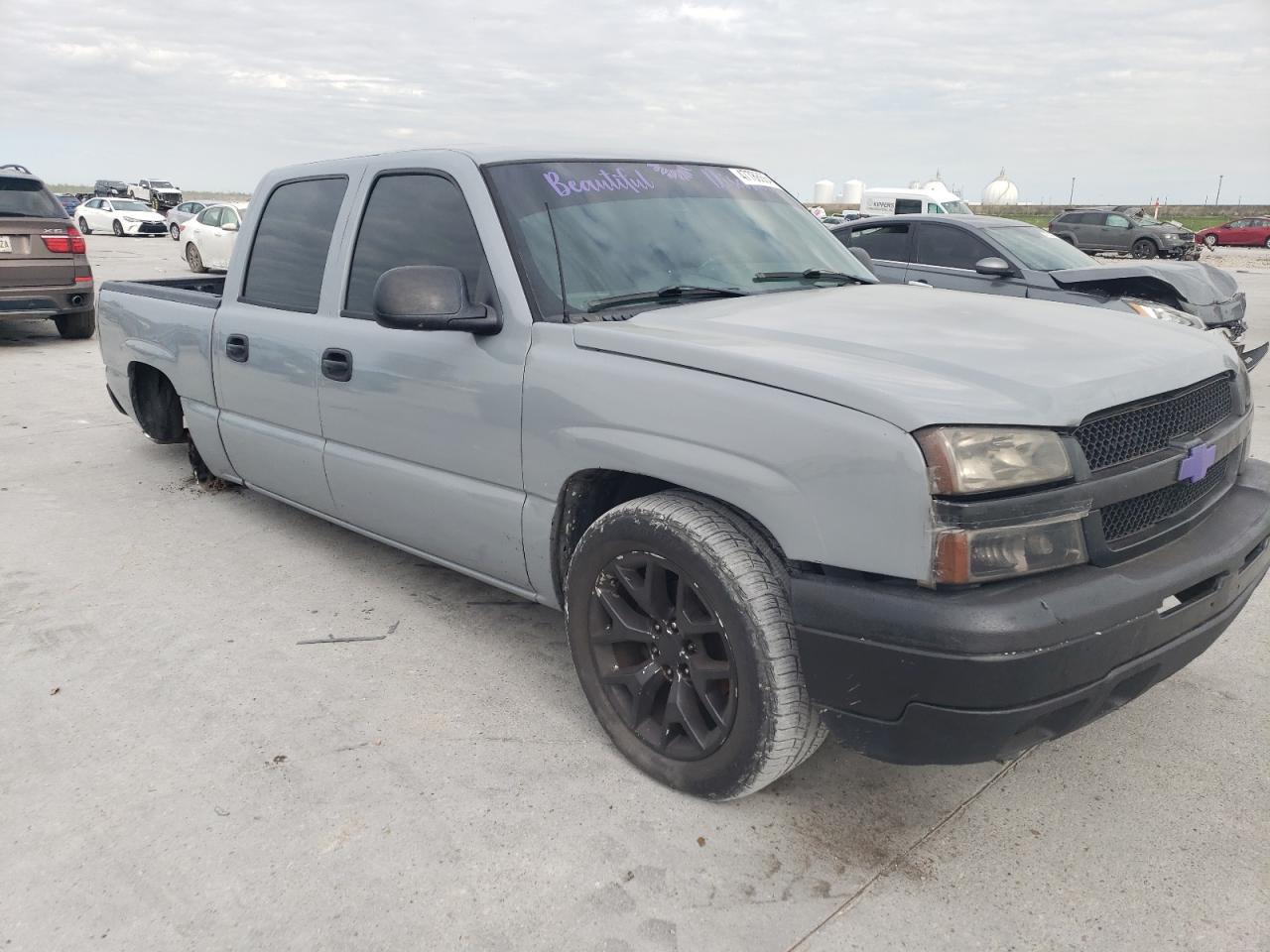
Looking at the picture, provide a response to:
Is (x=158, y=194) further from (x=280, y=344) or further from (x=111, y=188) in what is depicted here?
(x=280, y=344)

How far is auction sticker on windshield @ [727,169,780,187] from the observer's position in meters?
3.78

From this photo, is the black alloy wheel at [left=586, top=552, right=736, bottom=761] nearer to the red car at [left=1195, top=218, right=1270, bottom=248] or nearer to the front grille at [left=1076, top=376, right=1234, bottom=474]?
the front grille at [left=1076, top=376, right=1234, bottom=474]

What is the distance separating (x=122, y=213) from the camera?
1308 inches

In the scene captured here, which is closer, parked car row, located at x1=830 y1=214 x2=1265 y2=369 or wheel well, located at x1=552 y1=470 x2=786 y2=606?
wheel well, located at x1=552 y1=470 x2=786 y2=606

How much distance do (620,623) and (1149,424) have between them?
4.68 feet

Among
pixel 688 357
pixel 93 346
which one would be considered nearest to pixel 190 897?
pixel 688 357

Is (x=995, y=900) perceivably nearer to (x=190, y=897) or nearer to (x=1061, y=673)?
(x=1061, y=673)

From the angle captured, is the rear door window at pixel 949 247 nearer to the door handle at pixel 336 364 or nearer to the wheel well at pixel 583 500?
the door handle at pixel 336 364

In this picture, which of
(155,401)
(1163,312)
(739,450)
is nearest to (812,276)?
(739,450)

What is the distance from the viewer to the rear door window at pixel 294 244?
3.88m

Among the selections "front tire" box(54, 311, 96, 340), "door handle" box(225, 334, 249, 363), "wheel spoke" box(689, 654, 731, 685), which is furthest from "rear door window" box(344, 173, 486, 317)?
"front tire" box(54, 311, 96, 340)

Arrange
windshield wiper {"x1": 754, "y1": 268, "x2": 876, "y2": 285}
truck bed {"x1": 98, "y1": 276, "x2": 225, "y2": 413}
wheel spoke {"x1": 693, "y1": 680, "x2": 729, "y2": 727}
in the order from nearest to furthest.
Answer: wheel spoke {"x1": 693, "y1": 680, "x2": 729, "y2": 727}
windshield wiper {"x1": 754, "y1": 268, "x2": 876, "y2": 285}
truck bed {"x1": 98, "y1": 276, "x2": 225, "y2": 413}

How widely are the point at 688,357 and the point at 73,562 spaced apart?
130 inches

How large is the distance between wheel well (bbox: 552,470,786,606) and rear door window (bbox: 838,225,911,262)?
7383 mm
